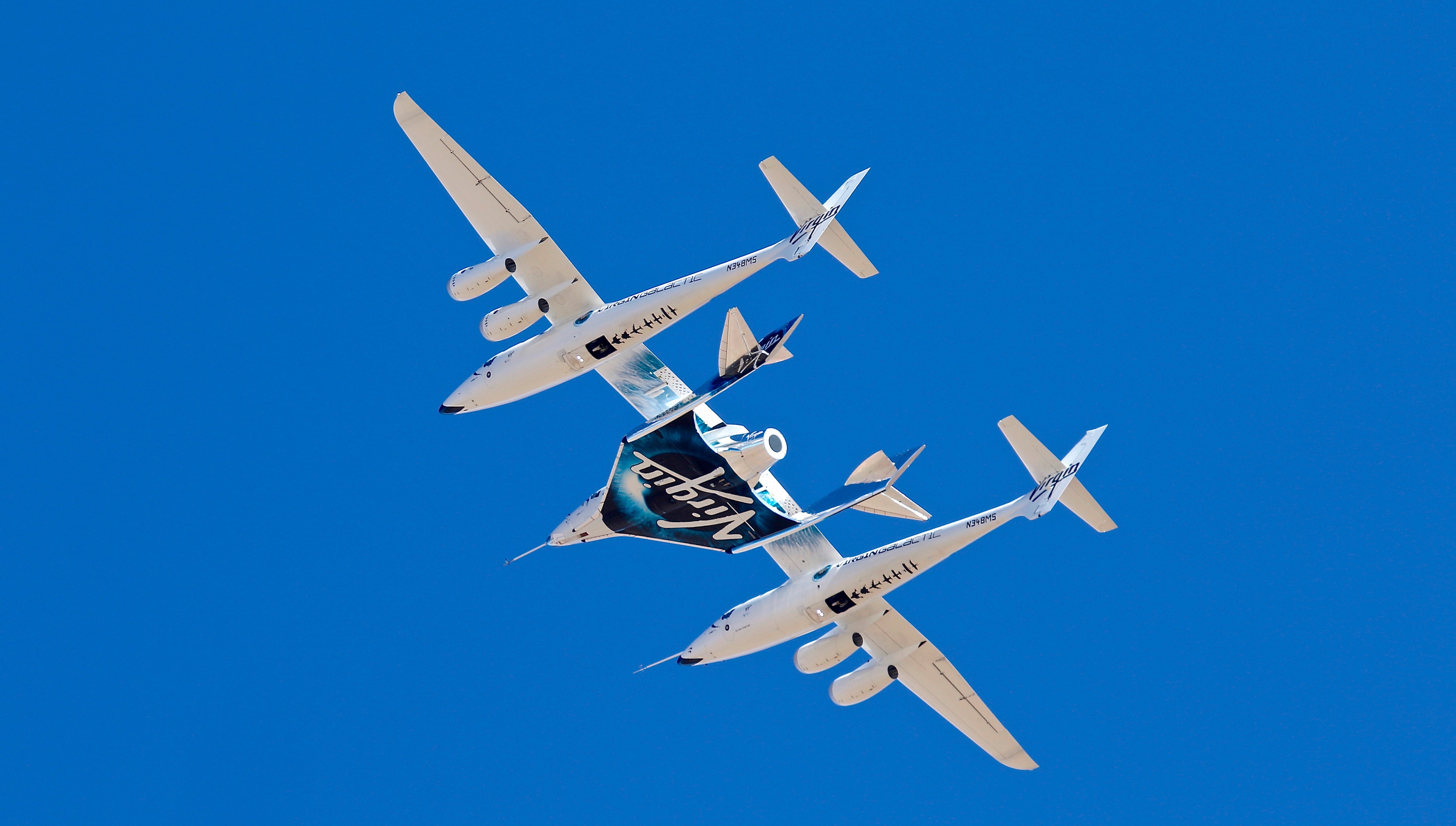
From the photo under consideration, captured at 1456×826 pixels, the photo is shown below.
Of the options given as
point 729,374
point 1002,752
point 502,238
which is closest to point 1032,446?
point 729,374

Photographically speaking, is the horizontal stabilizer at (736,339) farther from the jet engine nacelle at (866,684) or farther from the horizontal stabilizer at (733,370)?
the jet engine nacelle at (866,684)

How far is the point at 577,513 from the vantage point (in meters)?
47.2

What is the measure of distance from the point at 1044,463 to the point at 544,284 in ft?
47.0

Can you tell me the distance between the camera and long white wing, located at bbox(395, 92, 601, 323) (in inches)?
1731

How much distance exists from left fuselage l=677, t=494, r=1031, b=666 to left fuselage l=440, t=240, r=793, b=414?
8.14m

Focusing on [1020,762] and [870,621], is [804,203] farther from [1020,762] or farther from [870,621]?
[1020,762]

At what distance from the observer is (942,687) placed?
48.0m

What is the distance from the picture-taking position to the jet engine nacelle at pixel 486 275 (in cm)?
4406

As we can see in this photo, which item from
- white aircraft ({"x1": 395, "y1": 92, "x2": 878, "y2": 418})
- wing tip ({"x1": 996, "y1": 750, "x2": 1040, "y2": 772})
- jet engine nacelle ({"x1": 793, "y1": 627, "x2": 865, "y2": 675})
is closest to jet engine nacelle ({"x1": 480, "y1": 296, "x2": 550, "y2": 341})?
white aircraft ({"x1": 395, "y1": 92, "x2": 878, "y2": 418})

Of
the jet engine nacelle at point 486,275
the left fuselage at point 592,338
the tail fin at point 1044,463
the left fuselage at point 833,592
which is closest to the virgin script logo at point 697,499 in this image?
the left fuselage at point 833,592

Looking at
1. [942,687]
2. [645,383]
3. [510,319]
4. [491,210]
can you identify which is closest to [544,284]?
[510,319]

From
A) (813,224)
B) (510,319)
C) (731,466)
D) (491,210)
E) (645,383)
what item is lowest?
(731,466)

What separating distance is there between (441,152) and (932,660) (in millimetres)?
20003

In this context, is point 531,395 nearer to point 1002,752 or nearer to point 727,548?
point 727,548
